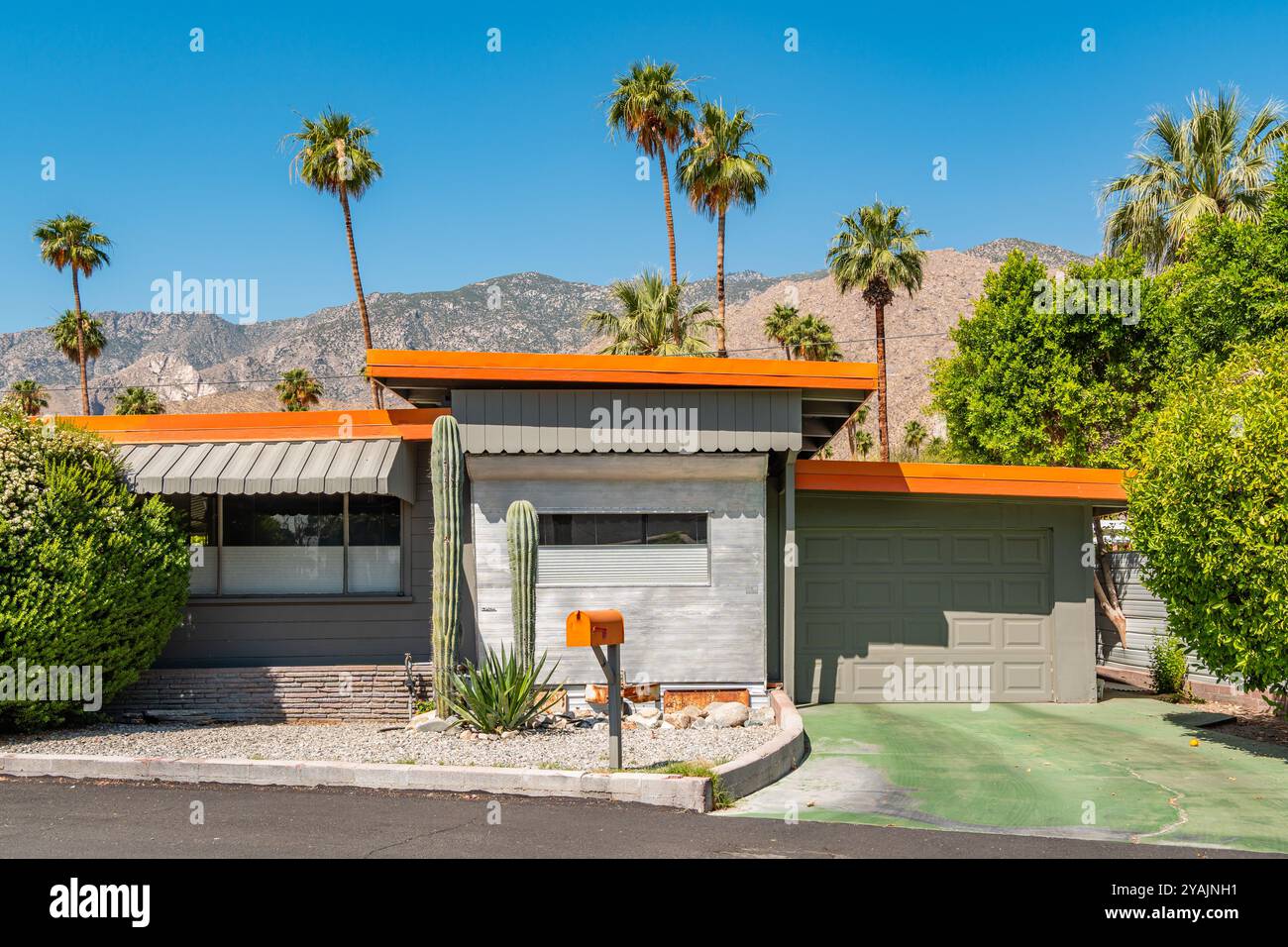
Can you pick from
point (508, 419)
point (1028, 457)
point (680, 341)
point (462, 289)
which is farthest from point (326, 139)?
point (462, 289)

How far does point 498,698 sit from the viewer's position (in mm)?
9977

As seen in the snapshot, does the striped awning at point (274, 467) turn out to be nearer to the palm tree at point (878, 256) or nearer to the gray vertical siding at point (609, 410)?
the gray vertical siding at point (609, 410)

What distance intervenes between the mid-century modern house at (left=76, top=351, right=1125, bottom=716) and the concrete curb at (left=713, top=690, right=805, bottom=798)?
2.13 metres

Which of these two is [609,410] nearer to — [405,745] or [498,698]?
[498,698]

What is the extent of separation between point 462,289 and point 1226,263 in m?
172

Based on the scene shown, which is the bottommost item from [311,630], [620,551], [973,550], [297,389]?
[311,630]

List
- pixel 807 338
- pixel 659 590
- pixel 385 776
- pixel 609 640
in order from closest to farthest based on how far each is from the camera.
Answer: pixel 385 776, pixel 609 640, pixel 659 590, pixel 807 338

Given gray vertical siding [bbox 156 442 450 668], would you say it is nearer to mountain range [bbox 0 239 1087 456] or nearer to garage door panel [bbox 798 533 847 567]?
garage door panel [bbox 798 533 847 567]

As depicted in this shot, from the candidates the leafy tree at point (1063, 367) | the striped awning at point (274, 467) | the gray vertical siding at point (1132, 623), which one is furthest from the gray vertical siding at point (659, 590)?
the leafy tree at point (1063, 367)

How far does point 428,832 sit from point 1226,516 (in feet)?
24.5

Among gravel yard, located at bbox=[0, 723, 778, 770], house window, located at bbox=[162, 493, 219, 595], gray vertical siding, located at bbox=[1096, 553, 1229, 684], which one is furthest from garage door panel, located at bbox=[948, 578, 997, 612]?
house window, located at bbox=[162, 493, 219, 595]

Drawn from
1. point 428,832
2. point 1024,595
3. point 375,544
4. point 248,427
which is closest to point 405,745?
point 428,832

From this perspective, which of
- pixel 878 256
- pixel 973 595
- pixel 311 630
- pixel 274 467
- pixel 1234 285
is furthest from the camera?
pixel 878 256
